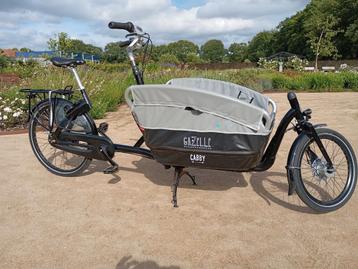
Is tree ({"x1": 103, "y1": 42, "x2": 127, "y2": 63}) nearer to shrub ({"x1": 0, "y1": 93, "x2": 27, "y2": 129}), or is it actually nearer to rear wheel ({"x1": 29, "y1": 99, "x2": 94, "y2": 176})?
rear wheel ({"x1": 29, "y1": 99, "x2": 94, "y2": 176})

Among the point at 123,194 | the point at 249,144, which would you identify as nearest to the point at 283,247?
the point at 249,144

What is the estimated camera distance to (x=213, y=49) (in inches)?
3917

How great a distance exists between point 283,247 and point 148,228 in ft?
3.20

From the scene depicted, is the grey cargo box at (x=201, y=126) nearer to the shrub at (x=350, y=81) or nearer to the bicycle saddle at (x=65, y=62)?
the bicycle saddle at (x=65, y=62)

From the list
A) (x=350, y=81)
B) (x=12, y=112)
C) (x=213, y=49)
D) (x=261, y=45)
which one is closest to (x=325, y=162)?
(x=12, y=112)

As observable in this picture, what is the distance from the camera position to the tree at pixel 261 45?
72675 millimetres

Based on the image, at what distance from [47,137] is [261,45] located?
8159 centimetres

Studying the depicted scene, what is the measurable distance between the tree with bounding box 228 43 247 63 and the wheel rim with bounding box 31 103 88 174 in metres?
87.1

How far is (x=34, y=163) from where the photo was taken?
14.0 ft

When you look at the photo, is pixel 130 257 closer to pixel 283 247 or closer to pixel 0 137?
pixel 283 247

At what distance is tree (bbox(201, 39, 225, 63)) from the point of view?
95475mm

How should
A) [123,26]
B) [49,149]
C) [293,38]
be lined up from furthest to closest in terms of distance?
[293,38] < [49,149] < [123,26]

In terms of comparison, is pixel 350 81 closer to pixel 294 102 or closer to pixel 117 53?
pixel 117 53

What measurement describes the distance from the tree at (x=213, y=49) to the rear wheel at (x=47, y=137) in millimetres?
92121
